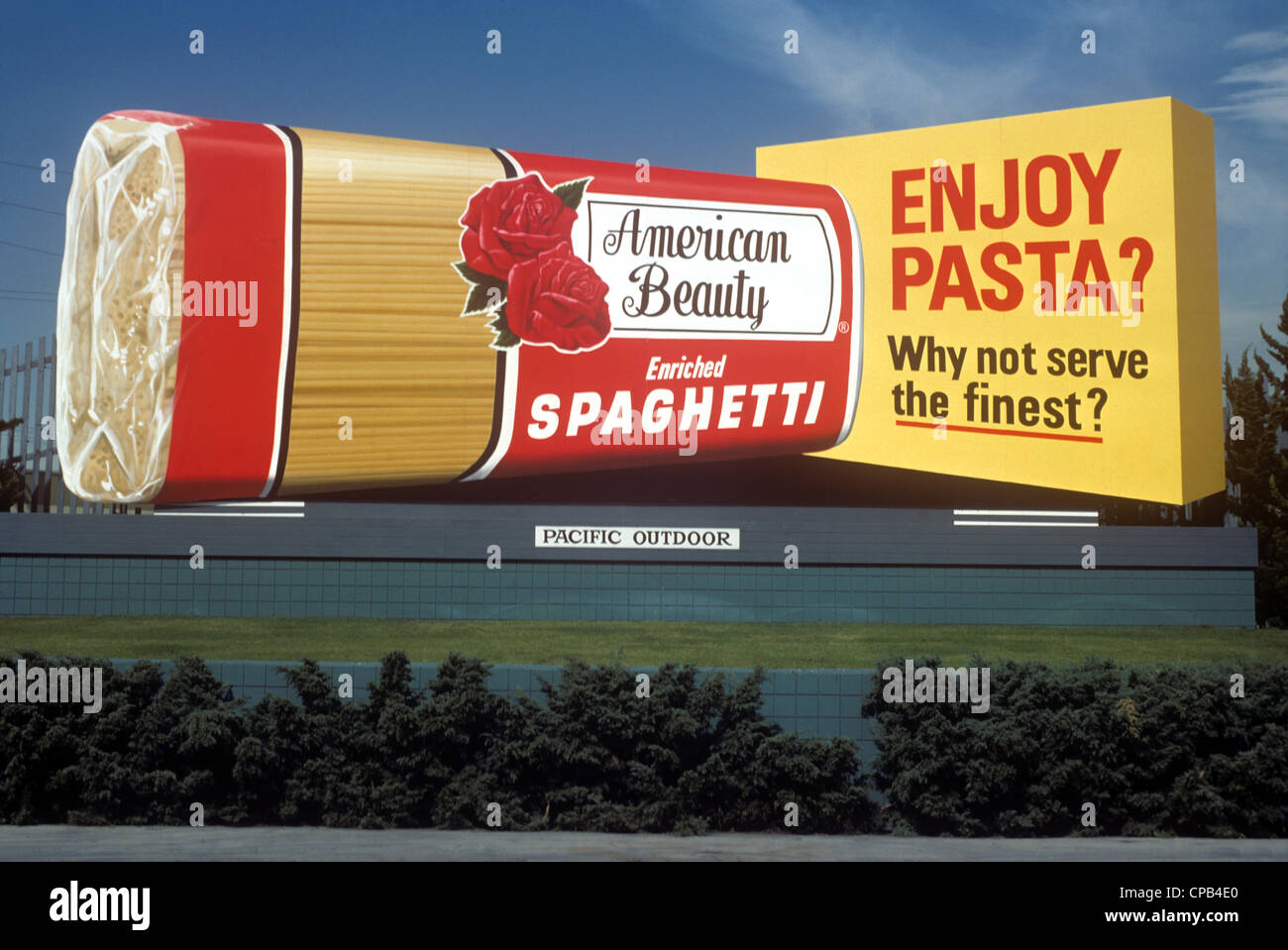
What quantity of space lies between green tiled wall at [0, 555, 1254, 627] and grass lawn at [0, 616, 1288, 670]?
17.9 inches

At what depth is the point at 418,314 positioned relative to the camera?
19578 millimetres

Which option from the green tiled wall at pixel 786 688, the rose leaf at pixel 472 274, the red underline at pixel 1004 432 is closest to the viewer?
the green tiled wall at pixel 786 688

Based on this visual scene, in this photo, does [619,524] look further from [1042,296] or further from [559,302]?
[1042,296]

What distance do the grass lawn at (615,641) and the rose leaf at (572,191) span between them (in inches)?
285

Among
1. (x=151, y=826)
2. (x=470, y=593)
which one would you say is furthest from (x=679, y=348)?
(x=151, y=826)

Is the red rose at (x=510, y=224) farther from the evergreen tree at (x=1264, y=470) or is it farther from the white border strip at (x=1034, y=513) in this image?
the evergreen tree at (x=1264, y=470)

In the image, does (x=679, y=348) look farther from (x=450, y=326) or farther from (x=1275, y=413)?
(x=1275, y=413)

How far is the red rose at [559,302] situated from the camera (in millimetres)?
20281

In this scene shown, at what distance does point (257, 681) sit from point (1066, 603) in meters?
14.2

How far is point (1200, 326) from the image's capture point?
21.5 meters

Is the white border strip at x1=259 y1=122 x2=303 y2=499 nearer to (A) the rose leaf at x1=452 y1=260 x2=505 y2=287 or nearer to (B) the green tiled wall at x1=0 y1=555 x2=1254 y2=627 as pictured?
(A) the rose leaf at x1=452 y1=260 x2=505 y2=287

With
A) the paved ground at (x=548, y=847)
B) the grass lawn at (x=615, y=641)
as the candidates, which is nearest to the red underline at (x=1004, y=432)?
the grass lawn at (x=615, y=641)

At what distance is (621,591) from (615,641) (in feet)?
8.49

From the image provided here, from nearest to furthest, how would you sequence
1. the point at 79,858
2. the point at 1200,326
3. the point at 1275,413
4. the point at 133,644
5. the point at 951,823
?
the point at 79,858, the point at 951,823, the point at 133,644, the point at 1200,326, the point at 1275,413
